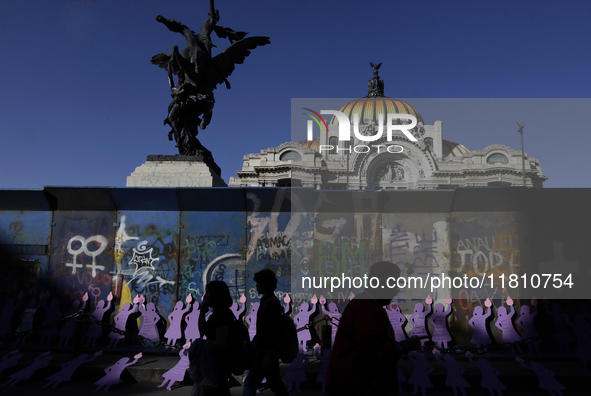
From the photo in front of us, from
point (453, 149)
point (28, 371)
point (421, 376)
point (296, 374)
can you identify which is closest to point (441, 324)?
point (421, 376)

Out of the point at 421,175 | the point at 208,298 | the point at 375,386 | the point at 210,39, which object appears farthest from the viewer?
the point at 421,175

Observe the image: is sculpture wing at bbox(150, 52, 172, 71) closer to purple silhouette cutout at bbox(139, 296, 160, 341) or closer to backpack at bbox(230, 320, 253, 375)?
purple silhouette cutout at bbox(139, 296, 160, 341)

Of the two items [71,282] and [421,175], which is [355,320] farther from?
[421,175]

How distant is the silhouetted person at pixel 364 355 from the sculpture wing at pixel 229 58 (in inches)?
330

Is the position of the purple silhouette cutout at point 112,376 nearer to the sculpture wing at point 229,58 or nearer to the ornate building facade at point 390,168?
the sculpture wing at point 229,58

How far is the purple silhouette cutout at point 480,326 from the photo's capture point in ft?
24.1

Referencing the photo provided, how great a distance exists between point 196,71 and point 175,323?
19.0ft

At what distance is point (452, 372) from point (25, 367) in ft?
22.3

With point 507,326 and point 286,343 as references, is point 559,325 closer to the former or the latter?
point 507,326

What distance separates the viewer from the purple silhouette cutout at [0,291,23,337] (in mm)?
8109

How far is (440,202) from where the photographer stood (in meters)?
8.20

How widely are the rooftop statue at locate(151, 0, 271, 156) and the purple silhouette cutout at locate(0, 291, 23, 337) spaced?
477cm

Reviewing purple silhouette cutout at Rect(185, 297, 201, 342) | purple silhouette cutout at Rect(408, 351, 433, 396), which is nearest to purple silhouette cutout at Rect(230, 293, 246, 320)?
purple silhouette cutout at Rect(185, 297, 201, 342)

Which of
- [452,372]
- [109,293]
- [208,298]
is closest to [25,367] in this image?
[109,293]
